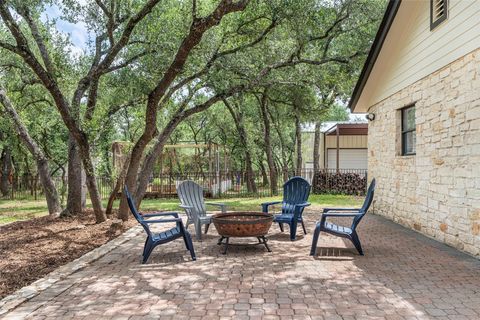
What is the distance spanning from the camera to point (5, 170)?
18.9 metres

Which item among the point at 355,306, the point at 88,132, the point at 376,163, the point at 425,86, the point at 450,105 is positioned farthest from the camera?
the point at 376,163

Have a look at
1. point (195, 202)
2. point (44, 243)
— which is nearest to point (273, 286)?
point (195, 202)

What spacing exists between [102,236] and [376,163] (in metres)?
6.65

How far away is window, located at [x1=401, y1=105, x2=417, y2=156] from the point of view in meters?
7.84

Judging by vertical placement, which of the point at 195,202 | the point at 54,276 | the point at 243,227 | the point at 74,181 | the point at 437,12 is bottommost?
the point at 54,276

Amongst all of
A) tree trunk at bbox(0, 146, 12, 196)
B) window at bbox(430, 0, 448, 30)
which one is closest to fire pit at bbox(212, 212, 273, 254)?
window at bbox(430, 0, 448, 30)

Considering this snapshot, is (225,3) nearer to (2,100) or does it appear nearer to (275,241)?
(275,241)

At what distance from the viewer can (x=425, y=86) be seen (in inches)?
272

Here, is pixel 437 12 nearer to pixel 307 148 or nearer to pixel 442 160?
pixel 442 160

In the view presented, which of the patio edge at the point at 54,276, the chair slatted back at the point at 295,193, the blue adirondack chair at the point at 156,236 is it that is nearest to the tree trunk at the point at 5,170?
the patio edge at the point at 54,276

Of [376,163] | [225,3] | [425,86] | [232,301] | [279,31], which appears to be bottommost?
[232,301]

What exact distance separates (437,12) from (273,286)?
5334 mm

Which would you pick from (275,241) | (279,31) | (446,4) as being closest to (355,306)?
(275,241)

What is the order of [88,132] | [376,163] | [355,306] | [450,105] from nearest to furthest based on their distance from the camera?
[355,306], [450,105], [88,132], [376,163]
